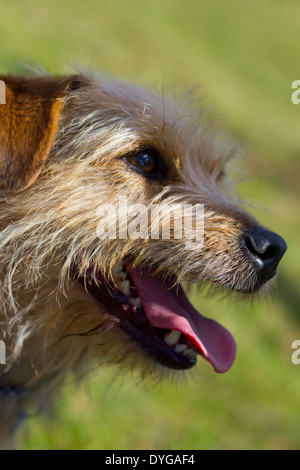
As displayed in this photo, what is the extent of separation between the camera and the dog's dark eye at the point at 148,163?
3.08 m

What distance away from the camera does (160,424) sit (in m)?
4.74

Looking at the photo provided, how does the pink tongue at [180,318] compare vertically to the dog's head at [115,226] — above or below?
below

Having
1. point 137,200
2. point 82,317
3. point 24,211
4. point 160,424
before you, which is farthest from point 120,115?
point 160,424

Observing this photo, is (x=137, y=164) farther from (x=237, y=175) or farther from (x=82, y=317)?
(x=237, y=175)

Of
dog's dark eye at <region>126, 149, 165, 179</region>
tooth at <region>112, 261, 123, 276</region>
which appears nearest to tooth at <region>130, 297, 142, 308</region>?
tooth at <region>112, 261, 123, 276</region>

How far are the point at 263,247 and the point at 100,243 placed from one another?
81 centimetres

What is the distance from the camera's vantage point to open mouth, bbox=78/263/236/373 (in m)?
3.03

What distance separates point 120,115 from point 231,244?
35.9 inches

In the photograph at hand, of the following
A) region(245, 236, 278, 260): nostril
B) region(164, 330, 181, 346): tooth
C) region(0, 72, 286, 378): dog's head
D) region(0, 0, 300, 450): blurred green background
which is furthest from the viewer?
region(0, 0, 300, 450): blurred green background

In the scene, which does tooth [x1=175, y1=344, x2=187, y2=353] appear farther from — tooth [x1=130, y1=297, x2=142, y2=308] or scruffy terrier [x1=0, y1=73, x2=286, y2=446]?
tooth [x1=130, y1=297, x2=142, y2=308]

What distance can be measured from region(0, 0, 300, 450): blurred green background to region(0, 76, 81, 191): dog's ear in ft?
3.45

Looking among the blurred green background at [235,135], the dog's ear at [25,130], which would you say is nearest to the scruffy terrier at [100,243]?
the dog's ear at [25,130]

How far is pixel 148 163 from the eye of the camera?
10.3 feet

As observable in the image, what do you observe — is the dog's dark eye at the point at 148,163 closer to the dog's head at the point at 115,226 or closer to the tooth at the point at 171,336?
the dog's head at the point at 115,226
